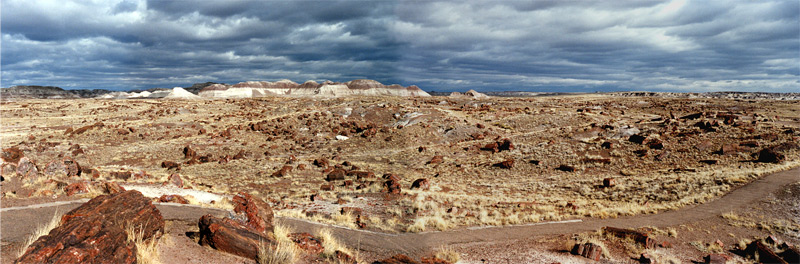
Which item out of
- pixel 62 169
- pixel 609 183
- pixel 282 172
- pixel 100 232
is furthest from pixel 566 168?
pixel 62 169

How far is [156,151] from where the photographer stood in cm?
3197

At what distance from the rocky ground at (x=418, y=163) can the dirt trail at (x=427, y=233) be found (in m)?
0.76

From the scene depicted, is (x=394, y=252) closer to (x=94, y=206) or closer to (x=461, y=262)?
(x=461, y=262)

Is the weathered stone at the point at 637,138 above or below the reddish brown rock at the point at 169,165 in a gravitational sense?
above

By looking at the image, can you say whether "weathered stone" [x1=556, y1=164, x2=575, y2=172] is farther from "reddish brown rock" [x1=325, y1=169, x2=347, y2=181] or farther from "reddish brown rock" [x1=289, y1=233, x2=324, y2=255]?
"reddish brown rock" [x1=289, y1=233, x2=324, y2=255]

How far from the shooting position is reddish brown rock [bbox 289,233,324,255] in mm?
8602

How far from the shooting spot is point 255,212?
987cm

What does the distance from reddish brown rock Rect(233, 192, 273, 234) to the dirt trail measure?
1063mm

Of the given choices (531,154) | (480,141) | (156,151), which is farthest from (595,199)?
(156,151)

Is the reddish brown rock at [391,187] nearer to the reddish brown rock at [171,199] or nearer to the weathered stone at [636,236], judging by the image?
the reddish brown rock at [171,199]

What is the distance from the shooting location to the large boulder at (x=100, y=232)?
5.59 m

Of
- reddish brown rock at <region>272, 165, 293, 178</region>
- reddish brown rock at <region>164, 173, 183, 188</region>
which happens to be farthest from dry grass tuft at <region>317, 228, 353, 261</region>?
reddish brown rock at <region>272, 165, 293, 178</region>

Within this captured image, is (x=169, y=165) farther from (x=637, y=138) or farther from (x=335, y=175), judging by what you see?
(x=637, y=138)

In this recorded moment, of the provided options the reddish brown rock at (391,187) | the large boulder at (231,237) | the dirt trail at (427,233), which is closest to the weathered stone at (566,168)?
the dirt trail at (427,233)
